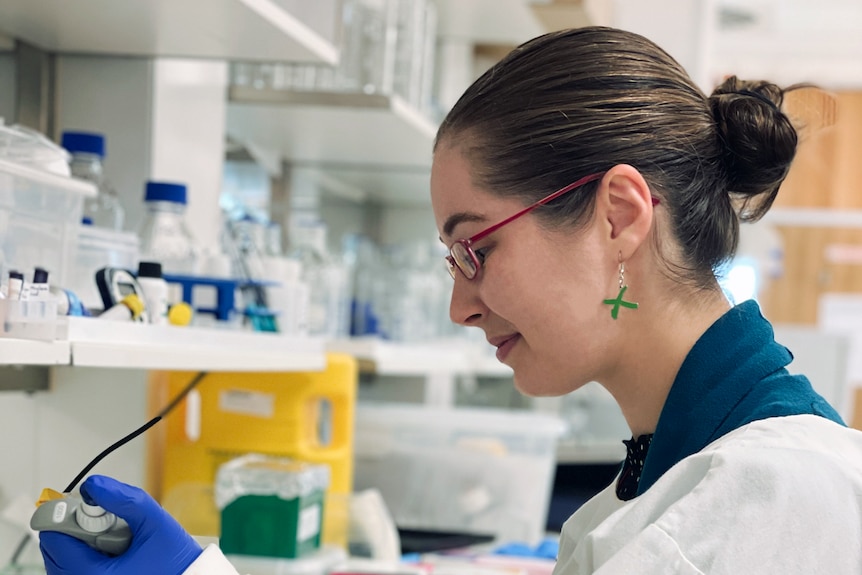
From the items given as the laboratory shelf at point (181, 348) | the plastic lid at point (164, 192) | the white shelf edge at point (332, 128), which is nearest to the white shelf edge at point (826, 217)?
the white shelf edge at point (332, 128)

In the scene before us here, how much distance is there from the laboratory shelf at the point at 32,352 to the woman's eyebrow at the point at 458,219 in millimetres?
389

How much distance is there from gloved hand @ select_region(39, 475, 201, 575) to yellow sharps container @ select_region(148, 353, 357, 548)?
32.6 inches

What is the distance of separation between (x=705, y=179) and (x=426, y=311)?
1.95 metres

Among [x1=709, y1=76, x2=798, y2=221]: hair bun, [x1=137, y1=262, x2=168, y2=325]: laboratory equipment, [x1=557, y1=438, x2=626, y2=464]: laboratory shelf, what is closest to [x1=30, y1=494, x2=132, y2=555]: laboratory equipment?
[x1=137, y1=262, x2=168, y2=325]: laboratory equipment

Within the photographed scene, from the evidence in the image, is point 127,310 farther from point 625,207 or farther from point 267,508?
point 267,508

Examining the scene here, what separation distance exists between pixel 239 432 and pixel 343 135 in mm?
811

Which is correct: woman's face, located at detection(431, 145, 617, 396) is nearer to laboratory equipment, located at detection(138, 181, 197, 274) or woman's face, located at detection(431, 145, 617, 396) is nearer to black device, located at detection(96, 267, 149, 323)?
black device, located at detection(96, 267, 149, 323)

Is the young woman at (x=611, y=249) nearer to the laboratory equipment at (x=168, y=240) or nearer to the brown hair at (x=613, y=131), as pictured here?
the brown hair at (x=613, y=131)

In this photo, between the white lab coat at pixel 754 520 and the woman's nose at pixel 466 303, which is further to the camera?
the woman's nose at pixel 466 303

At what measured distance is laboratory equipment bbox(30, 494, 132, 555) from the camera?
33.5 inches

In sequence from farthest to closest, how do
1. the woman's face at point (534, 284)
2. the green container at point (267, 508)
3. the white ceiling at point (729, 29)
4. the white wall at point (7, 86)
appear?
the white ceiling at point (729, 29) → the green container at point (267, 508) → the white wall at point (7, 86) → the woman's face at point (534, 284)

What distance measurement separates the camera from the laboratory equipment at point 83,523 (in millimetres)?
852

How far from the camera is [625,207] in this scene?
0.97 meters

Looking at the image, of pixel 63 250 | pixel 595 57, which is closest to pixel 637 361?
pixel 595 57
